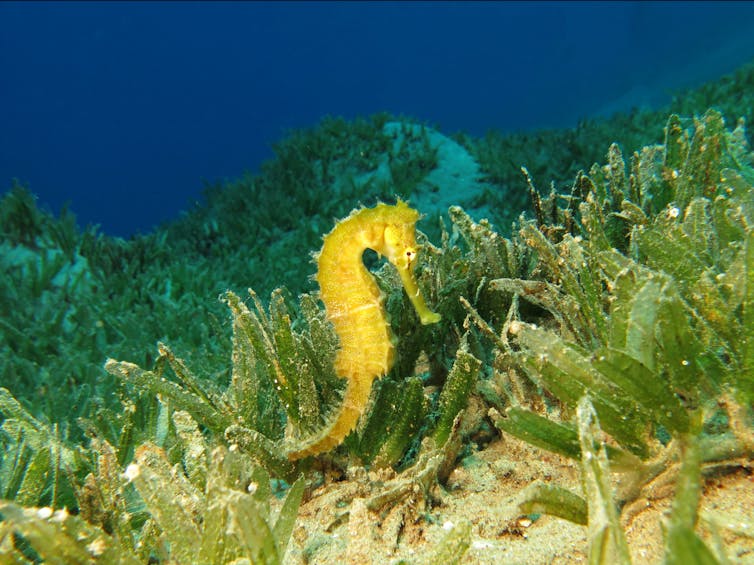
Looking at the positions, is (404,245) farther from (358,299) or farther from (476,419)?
(476,419)

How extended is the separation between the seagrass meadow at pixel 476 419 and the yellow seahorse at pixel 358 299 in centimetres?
5

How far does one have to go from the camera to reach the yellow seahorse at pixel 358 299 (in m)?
1.60

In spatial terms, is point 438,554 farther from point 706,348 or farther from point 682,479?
point 706,348

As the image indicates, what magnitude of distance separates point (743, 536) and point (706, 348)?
47 centimetres

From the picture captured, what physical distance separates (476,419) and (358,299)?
707mm

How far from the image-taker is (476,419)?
6.07ft

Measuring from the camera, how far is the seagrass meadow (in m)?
1.17

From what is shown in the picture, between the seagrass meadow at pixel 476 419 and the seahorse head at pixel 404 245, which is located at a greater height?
the seahorse head at pixel 404 245

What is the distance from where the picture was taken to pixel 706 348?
1289 mm

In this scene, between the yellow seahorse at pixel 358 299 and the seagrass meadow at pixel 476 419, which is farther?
the yellow seahorse at pixel 358 299

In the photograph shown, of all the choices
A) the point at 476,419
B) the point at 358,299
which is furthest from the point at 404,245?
the point at 476,419

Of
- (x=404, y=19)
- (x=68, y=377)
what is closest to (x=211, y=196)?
(x=68, y=377)

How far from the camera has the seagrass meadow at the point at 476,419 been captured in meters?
1.17

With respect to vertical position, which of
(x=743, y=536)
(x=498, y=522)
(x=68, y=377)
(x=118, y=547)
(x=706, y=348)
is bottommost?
(x=743, y=536)
